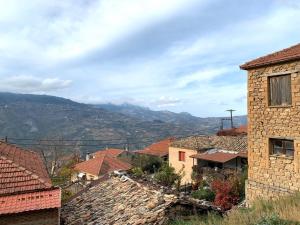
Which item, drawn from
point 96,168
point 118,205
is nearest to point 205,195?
point 118,205

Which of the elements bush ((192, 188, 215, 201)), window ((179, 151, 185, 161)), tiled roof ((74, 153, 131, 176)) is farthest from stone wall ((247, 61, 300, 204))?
tiled roof ((74, 153, 131, 176))

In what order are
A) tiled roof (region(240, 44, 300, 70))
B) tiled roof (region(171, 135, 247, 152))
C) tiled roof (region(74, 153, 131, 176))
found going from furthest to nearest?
tiled roof (region(74, 153, 131, 176)), tiled roof (region(171, 135, 247, 152)), tiled roof (region(240, 44, 300, 70))

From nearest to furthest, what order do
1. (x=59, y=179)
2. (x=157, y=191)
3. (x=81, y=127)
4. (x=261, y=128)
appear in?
(x=157, y=191), (x=261, y=128), (x=59, y=179), (x=81, y=127)

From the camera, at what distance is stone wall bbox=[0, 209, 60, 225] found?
9586 millimetres

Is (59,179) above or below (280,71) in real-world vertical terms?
below

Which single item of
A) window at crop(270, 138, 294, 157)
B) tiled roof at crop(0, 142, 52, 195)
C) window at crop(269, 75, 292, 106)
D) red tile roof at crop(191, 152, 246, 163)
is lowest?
red tile roof at crop(191, 152, 246, 163)

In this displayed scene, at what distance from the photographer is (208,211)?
10320 millimetres

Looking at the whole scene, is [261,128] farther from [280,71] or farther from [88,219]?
[88,219]

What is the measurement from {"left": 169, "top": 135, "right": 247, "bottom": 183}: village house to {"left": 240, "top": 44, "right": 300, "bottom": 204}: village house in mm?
12902

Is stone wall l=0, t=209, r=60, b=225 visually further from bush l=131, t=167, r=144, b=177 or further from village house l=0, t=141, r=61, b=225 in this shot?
bush l=131, t=167, r=144, b=177

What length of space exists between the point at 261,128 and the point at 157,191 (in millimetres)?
7280

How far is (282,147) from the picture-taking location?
15.6 meters

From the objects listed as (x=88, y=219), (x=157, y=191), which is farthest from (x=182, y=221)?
(x=88, y=219)

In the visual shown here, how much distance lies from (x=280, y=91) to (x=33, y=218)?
37.0 feet
